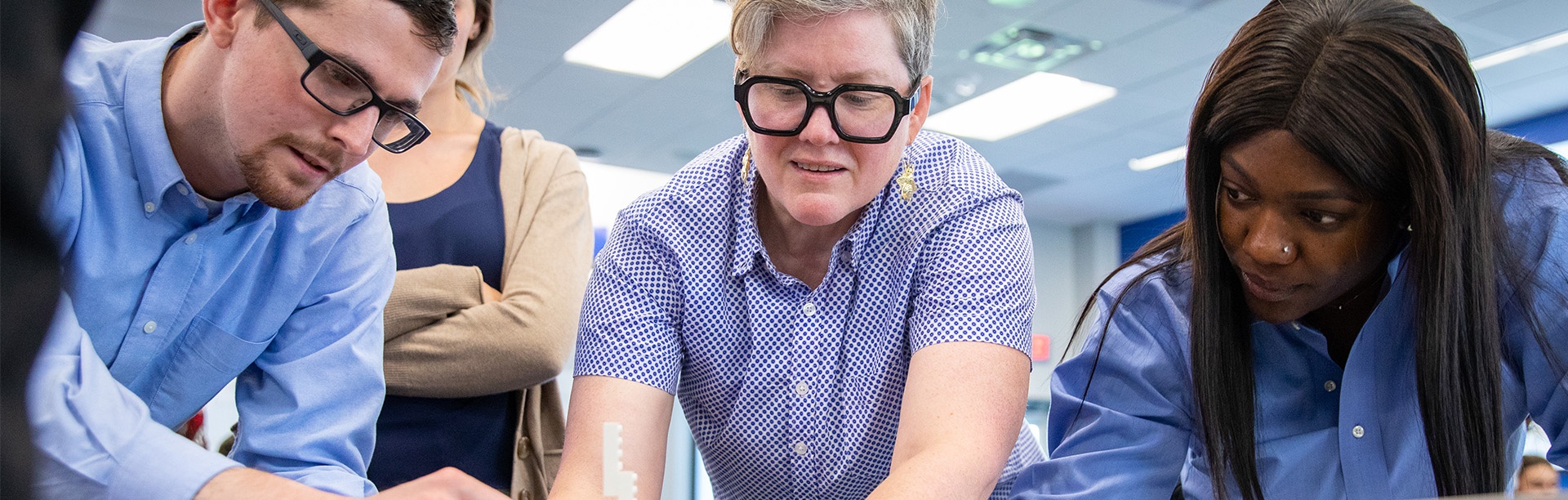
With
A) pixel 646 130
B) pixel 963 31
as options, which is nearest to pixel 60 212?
pixel 963 31

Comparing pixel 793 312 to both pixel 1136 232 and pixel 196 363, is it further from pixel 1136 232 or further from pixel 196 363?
pixel 1136 232

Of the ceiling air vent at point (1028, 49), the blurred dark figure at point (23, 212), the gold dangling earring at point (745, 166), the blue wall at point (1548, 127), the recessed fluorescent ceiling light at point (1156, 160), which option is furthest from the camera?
the recessed fluorescent ceiling light at point (1156, 160)

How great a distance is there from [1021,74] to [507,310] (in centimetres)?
464

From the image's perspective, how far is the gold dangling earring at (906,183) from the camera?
1464 mm

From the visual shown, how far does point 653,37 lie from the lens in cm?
527

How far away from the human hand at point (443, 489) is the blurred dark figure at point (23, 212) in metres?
0.63

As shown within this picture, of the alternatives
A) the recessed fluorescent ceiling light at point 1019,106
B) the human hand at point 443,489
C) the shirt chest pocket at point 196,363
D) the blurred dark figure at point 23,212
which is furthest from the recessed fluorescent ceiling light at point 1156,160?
the blurred dark figure at point 23,212

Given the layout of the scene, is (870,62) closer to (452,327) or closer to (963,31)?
(452,327)

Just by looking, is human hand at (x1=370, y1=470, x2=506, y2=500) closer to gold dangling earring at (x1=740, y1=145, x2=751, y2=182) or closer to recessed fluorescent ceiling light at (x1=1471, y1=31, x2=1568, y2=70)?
gold dangling earring at (x1=740, y1=145, x2=751, y2=182)

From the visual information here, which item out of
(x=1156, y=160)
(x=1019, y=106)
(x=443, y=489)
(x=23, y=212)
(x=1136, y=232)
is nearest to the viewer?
(x=23, y=212)

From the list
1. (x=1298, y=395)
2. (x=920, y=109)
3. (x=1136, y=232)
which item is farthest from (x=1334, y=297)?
(x=1136, y=232)

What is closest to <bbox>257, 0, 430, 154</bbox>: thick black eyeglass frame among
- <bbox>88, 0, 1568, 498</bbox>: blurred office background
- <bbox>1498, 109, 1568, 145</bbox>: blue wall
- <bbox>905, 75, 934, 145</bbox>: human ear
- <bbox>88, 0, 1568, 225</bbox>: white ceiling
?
<bbox>905, 75, 934, 145</bbox>: human ear

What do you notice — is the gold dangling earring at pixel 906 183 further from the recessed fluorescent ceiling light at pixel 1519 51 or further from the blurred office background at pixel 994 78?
the recessed fluorescent ceiling light at pixel 1519 51

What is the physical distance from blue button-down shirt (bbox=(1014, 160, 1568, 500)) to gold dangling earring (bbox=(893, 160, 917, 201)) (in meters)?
0.31
